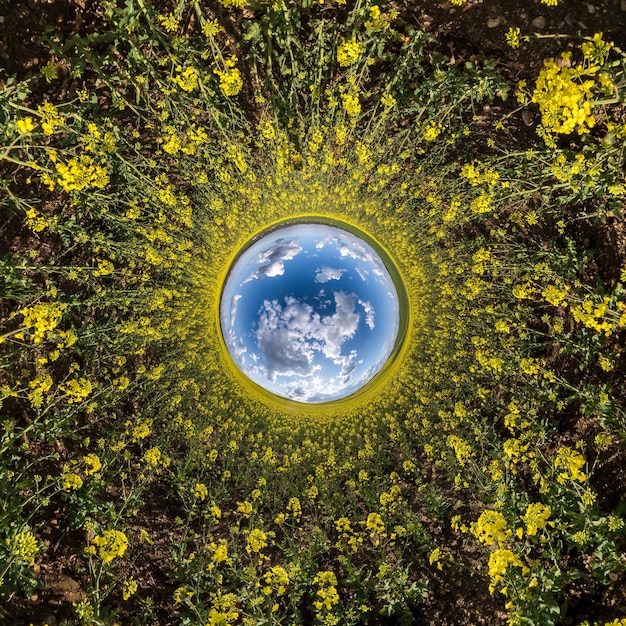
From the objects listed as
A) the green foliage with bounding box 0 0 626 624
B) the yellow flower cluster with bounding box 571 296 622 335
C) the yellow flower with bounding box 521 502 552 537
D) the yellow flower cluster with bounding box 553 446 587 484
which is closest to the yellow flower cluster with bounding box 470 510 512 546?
the green foliage with bounding box 0 0 626 624

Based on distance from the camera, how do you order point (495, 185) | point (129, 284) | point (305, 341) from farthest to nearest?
point (129, 284), point (495, 185), point (305, 341)

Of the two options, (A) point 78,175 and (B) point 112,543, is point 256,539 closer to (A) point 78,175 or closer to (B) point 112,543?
(B) point 112,543

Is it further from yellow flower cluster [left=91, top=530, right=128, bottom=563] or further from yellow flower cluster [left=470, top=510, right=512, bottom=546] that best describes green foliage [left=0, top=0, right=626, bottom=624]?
yellow flower cluster [left=91, top=530, right=128, bottom=563]

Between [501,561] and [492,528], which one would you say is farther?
[492,528]

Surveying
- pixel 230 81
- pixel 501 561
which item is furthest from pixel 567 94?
pixel 501 561

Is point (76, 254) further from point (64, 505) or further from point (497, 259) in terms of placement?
point (497, 259)

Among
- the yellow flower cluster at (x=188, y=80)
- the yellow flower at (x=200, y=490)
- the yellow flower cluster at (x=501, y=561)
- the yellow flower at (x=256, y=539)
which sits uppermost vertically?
the yellow flower cluster at (x=188, y=80)

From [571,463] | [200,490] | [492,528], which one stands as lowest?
[200,490]

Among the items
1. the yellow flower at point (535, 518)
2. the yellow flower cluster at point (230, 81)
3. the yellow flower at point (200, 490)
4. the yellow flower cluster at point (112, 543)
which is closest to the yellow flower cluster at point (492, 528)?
the yellow flower at point (535, 518)

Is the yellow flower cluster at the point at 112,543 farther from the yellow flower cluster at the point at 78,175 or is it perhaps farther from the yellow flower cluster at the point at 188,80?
the yellow flower cluster at the point at 188,80

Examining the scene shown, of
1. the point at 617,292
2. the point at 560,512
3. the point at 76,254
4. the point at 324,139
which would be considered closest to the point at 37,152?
the point at 76,254

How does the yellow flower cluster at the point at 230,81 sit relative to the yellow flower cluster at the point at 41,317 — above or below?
above
